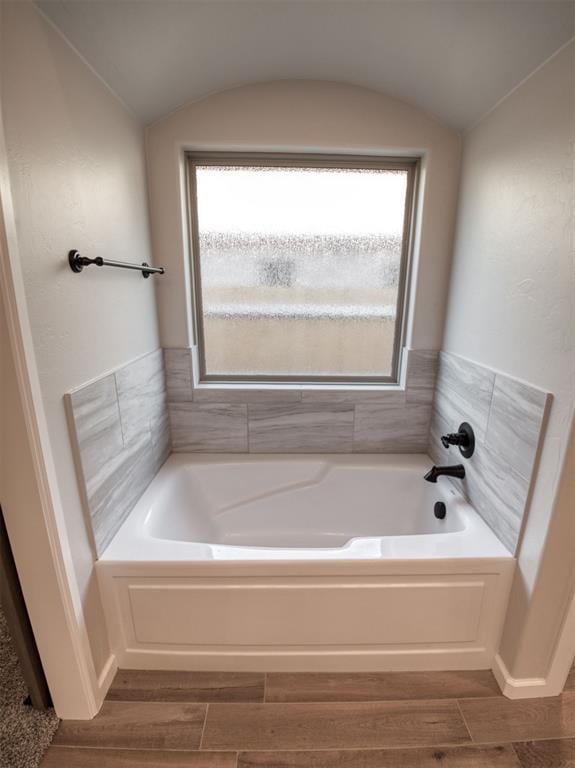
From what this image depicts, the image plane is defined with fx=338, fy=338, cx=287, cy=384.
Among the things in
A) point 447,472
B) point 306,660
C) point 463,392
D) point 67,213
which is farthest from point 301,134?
point 306,660

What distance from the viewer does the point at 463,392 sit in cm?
156

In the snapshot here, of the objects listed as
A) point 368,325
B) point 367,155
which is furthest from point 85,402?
point 367,155

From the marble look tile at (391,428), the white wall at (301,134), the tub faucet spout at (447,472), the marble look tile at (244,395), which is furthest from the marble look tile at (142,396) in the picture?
the tub faucet spout at (447,472)

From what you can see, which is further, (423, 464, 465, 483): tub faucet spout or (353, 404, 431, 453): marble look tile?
(353, 404, 431, 453): marble look tile

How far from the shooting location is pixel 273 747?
1.10 meters

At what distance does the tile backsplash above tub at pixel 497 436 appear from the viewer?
3.69 feet

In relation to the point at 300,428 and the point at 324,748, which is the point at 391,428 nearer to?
the point at 300,428

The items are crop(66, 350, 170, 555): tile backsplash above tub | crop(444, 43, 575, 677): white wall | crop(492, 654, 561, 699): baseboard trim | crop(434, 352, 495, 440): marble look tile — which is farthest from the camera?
crop(434, 352, 495, 440): marble look tile

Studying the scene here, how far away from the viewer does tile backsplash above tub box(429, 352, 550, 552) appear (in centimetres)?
112

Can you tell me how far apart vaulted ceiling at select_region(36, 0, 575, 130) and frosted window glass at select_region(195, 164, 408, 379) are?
37 centimetres

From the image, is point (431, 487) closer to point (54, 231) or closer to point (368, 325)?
point (368, 325)

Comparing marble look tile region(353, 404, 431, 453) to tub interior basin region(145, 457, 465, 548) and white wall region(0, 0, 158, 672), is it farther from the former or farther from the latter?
white wall region(0, 0, 158, 672)

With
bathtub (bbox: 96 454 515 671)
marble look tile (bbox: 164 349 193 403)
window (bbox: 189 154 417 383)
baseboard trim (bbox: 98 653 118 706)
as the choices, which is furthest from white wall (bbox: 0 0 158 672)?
window (bbox: 189 154 417 383)

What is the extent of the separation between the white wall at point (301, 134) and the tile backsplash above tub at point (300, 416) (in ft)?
2.21
